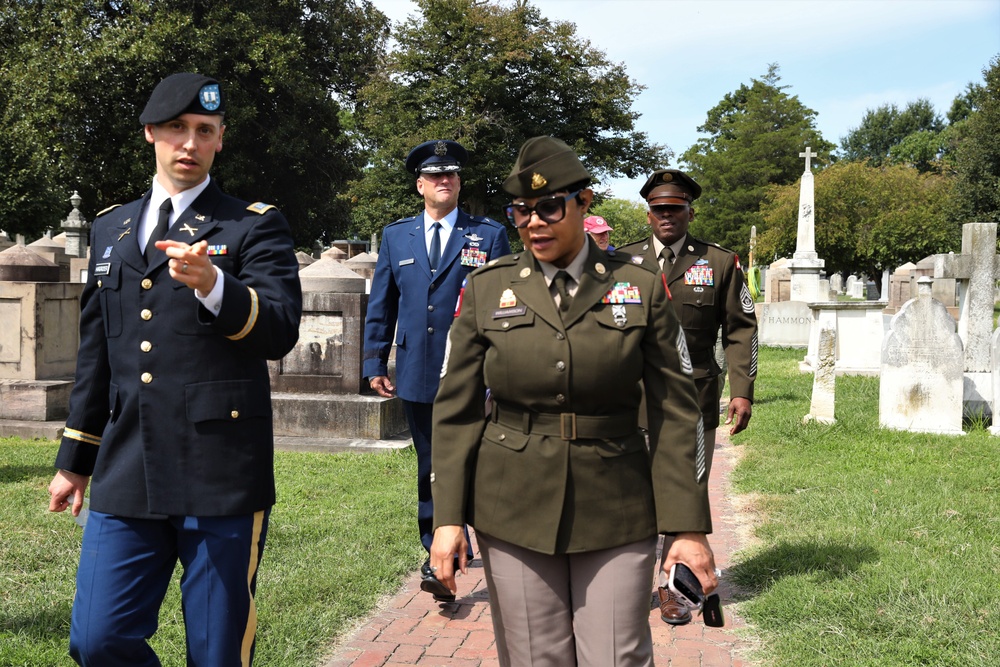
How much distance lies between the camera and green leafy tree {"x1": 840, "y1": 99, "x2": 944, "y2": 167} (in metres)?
106

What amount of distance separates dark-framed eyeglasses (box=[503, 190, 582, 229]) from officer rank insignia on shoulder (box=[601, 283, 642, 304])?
264mm

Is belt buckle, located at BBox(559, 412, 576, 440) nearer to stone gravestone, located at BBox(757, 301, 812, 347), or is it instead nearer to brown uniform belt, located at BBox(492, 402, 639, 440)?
brown uniform belt, located at BBox(492, 402, 639, 440)

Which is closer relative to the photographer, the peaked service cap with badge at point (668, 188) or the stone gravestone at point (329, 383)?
the peaked service cap with badge at point (668, 188)

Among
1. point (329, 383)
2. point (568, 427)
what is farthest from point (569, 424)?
point (329, 383)

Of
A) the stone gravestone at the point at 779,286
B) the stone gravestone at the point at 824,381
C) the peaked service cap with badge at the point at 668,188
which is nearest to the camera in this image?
the peaked service cap with badge at the point at 668,188

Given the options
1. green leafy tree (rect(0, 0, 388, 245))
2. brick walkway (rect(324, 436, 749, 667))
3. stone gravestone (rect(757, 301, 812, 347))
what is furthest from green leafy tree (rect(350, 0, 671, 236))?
brick walkway (rect(324, 436, 749, 667))

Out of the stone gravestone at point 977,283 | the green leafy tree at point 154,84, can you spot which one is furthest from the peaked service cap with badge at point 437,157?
the green leafy tree at point 154,84

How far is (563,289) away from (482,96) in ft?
125

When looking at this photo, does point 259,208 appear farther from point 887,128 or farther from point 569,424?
point 887,128

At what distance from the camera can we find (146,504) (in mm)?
2957

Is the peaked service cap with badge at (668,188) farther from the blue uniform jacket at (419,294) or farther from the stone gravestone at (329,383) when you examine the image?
the stone gravestone at (329,383)

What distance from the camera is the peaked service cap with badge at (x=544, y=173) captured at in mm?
2934

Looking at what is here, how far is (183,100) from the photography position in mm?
2990

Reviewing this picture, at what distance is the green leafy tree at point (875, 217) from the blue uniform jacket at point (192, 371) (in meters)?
49.6
